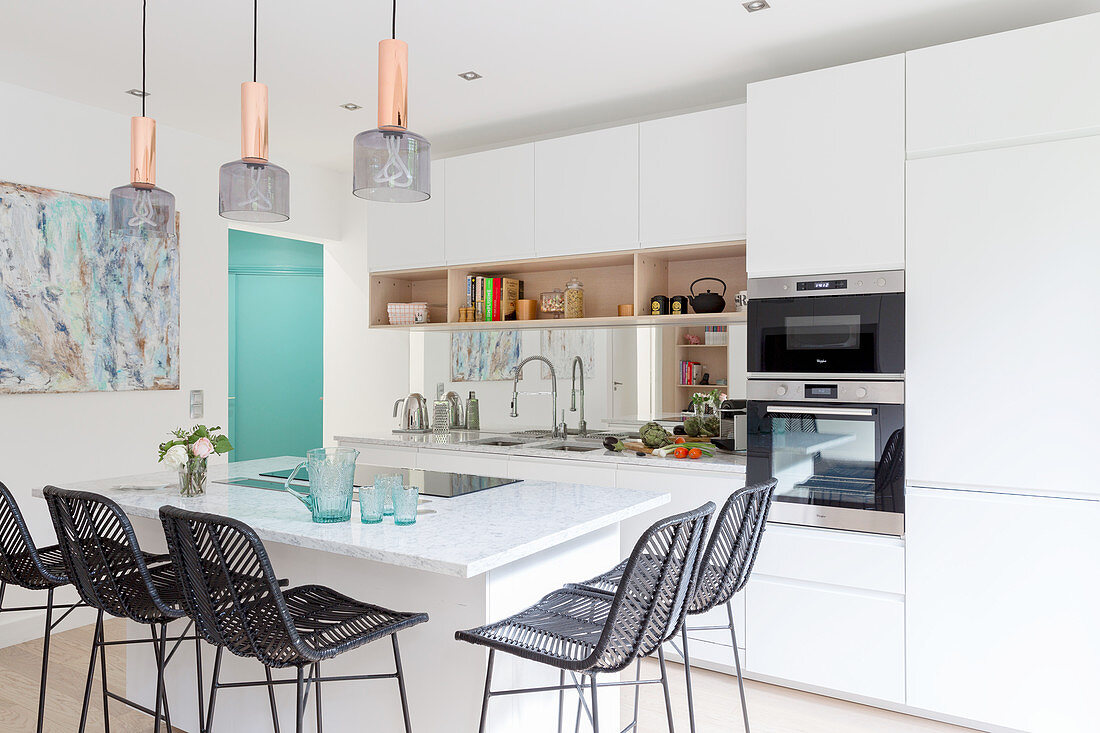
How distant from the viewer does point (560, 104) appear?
3998 millimetres

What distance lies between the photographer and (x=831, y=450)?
10.0 feet

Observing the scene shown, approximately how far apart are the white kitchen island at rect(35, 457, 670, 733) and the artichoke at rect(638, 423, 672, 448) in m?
1.05

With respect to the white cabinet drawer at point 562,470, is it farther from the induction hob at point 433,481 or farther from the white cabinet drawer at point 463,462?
the induction hob at point 433,481

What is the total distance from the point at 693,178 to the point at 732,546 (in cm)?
194

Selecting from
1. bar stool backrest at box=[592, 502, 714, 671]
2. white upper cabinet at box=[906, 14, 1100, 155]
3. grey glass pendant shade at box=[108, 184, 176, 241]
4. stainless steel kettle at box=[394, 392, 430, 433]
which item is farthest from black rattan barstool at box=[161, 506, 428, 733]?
stainless steel kettle at box=[394, 392, 430, 433]

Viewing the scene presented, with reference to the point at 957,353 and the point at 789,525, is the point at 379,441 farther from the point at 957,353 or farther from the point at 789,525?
the point at 957,353

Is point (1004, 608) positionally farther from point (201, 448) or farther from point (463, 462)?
point (201, 448)

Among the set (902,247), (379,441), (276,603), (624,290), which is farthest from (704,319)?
(276,603)

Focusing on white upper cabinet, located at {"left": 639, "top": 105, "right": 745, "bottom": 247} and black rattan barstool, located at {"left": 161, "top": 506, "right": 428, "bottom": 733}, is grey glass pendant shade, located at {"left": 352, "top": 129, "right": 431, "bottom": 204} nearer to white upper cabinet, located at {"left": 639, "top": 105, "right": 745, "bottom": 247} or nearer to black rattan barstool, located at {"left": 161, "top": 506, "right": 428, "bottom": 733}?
black rattan barstool, located at {"left": 161, "top": 506, "right": 428, "bottom": 733}

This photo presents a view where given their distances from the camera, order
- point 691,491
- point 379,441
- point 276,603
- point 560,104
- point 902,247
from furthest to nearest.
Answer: point 379,441, point 560,104, point 691,491, point 902,247, point 276,603

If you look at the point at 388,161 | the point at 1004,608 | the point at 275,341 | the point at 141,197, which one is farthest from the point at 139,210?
the point at 275,341

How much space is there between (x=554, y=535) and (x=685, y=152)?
221 cm

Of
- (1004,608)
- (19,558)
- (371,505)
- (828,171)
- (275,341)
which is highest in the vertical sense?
(828,171)

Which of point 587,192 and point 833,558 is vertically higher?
point 587,192
